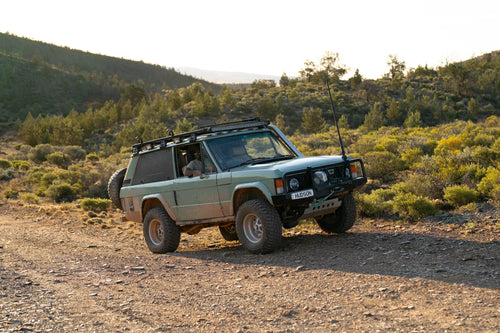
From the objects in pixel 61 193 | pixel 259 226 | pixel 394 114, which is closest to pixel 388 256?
pixel 259 226

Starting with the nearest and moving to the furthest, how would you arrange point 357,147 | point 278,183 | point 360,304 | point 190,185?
point 360,304 → point 278,183 → point 190,185 → point 357,147

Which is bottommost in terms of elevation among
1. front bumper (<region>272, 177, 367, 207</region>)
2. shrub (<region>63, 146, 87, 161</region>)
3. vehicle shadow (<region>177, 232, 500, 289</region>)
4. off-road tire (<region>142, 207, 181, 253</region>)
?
vehicle shadow (<region>177, 232, 500, 289</region>)

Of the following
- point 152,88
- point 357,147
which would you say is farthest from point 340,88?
point 152,88

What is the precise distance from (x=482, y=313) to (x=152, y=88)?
117089 millimetres

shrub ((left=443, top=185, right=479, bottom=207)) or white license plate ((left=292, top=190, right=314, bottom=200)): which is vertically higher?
white license plate ((left=292, top=190, right=314, bottom=200))

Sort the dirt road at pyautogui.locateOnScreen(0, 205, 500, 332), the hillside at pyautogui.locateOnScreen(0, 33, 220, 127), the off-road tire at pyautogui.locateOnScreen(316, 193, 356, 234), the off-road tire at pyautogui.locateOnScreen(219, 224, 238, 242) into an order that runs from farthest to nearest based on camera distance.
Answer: the hillside at pyautogui.locateOnScreen(0, 33, 220, 127) < the off-road tire at pyautogui.locateOnScreen(219, 224, 238, 242) < the off-road tire at pyautogui.locateOnScreen(316, 193, 356, 234) < the dirt road at pyautogui.locateOnScreen(0, 205, 500, 332)

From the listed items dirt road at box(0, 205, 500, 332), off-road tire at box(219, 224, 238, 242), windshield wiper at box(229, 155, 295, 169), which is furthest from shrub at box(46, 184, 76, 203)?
windshield wiper at box(229, 155, 295, 169)

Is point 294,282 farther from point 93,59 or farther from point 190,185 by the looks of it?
point 93,59

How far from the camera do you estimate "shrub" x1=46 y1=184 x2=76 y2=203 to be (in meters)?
20.8

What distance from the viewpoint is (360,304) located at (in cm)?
502

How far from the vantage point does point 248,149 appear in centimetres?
848

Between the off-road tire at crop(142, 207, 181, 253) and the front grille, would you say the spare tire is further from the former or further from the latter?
the front grille

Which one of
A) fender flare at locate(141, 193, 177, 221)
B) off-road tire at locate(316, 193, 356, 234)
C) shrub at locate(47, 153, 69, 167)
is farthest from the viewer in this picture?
shrub at locate(47, 153, 69, 167)

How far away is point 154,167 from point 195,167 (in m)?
1.16
